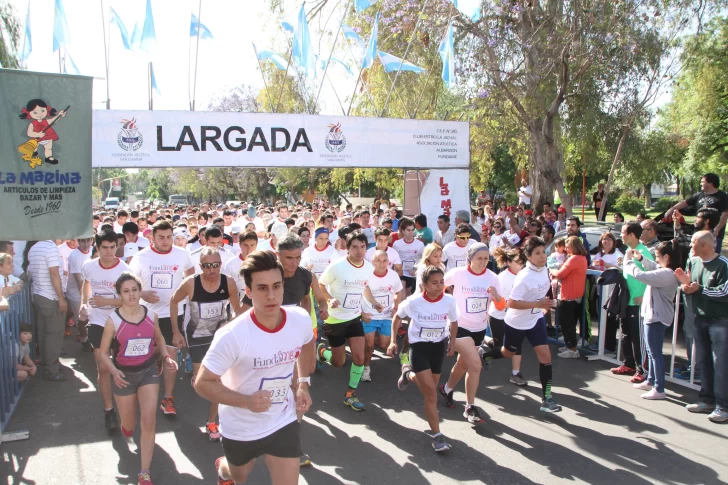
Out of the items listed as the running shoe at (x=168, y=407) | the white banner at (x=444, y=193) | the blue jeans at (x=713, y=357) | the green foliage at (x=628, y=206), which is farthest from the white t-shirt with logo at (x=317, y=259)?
the green foliage at (x=628, y=206)

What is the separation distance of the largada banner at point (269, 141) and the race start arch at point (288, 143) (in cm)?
2

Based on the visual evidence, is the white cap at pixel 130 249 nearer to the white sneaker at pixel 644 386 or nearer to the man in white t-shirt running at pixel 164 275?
the man in white t-shirt running at pixel 164 275

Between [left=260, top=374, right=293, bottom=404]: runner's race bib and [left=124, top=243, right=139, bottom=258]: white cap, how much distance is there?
22.7 ft

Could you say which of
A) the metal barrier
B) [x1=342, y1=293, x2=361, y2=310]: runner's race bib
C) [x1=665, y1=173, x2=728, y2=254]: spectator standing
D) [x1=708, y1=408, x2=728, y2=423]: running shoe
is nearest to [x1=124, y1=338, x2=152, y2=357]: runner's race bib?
the metal barrier

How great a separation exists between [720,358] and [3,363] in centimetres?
720

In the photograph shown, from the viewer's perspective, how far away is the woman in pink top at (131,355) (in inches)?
185

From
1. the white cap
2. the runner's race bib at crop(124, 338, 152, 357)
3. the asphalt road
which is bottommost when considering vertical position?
the asphalt road

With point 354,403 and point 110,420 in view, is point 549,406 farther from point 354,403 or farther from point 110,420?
point 110,420

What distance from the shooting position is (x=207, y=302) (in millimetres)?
5586

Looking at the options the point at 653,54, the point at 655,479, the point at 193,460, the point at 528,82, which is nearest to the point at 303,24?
the point at 528,82

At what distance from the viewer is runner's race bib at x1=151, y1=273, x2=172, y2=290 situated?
632 centimetres

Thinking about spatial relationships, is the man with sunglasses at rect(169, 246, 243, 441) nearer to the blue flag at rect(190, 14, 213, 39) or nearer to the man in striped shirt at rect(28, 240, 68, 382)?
the man in striped shirt at rect(28, 240, 68, 382)

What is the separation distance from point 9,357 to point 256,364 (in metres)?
4.42

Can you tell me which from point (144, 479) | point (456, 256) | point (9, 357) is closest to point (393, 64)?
point (456, 256)
